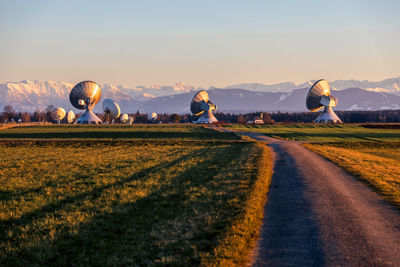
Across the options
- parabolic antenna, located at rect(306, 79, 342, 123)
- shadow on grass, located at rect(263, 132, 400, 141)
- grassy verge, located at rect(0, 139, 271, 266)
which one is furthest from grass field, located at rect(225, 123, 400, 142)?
grassy verge, located at rect(0, 139, 271, 266)

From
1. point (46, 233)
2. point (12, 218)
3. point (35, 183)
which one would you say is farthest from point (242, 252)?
point (35, 183)

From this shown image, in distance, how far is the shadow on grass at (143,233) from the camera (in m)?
8.43

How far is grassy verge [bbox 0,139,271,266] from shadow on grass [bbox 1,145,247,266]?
0.9 inches

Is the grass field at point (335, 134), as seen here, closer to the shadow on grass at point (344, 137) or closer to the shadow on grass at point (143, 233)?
the shadow on grass at point (344, 137)

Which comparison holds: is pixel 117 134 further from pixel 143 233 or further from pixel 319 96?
pixel 143 233

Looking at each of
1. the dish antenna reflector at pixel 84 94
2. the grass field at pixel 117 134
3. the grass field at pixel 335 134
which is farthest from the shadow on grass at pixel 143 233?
the dish antenna reflector at pixel 84 94

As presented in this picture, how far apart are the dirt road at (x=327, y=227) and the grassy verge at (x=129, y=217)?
67 cm

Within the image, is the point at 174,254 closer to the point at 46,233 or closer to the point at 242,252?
the point at 242,252

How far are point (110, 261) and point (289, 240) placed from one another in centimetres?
461

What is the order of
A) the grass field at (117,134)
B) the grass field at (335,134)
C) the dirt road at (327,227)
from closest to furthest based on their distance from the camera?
the dirt road at (327,227)
the grass field at (117,134)
the grass field at (335,134)

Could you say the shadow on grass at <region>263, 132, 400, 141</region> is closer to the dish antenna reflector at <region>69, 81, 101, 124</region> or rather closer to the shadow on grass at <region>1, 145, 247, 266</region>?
the shadow on grass at <region>1, 145, 247, 266</region>

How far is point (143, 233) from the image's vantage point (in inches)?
399

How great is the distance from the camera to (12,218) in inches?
462

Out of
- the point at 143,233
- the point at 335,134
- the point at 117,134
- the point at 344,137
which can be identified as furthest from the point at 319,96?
the point at 143,233
